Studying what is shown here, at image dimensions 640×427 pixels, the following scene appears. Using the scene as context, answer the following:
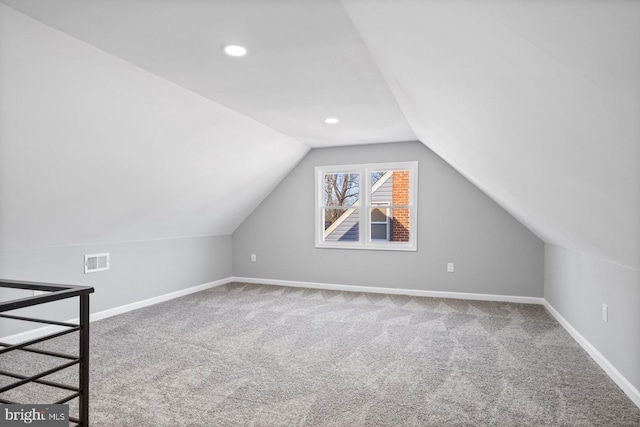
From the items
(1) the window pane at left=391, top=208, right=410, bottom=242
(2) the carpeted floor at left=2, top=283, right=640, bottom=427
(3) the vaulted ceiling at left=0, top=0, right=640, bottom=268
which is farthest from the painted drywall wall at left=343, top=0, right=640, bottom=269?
(1) the window pane at left=391, top=208, right=410, bottom=242

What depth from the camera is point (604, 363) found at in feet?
9.70

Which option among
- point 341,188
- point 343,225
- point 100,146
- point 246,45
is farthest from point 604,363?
point 343,225

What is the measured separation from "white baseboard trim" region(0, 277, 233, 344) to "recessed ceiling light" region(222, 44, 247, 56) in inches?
119

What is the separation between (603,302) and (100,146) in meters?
3.99

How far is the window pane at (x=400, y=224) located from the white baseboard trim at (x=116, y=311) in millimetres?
3235

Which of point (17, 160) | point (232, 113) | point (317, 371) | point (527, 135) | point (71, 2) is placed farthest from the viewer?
point (232, 113)

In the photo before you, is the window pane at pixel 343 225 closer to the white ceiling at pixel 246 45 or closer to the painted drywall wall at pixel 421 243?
the painted drywall wall at pixel 421 243

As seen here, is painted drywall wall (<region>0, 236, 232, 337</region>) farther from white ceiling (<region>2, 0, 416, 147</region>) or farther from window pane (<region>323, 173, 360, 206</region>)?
white ceiling (<region>2, 0, 416, 147</region>)

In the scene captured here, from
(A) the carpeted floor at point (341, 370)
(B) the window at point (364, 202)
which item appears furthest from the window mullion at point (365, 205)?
(A) the carpeted floor at point (341, 370)

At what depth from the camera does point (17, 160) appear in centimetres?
272

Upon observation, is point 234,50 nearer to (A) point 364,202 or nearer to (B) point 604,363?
(B) point 604,363

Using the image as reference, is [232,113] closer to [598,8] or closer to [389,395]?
[389,395]

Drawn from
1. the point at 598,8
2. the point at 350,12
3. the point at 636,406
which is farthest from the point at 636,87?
the point at 636,406

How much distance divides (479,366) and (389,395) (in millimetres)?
903
